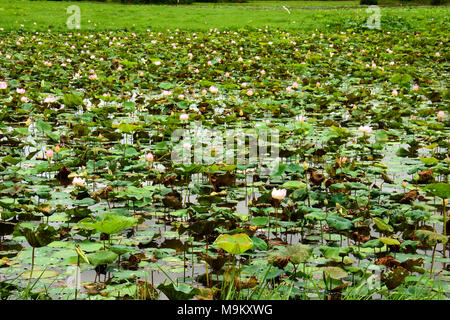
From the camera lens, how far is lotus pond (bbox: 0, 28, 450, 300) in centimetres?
229

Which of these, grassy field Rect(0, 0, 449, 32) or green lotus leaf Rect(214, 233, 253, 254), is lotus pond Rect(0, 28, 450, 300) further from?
grassy field Rect(0, 0, 449, 32)

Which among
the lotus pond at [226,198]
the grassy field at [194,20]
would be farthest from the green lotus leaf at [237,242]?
the grassy field at [194,20]

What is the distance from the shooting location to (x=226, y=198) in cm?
339

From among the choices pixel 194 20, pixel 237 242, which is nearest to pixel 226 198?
pixel 237 242

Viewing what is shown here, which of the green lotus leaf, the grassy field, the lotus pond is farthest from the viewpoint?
the grassy field

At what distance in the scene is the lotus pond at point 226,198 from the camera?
2291mm

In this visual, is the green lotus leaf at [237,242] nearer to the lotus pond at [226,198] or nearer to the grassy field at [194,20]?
the lotus pond at [226,198]

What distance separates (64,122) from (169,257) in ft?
10.3

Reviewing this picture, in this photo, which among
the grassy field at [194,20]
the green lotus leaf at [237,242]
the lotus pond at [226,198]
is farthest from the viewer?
the grassy field at [194,20]

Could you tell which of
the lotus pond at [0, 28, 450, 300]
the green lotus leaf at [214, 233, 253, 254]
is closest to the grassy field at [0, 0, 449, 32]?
the lotus pond at [0, 28, 450, 300]

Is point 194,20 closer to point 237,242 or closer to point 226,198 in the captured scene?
point 226,198

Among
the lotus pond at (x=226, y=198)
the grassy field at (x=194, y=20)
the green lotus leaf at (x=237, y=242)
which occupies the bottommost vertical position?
the lotus pond at (x=226, y=198)

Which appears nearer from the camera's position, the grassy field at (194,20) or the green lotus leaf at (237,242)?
the green lotus leaf at (237,242)

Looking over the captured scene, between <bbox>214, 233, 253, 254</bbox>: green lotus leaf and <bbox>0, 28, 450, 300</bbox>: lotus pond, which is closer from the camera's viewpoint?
<bbox>214, 233, 253, 254</bbox>: green lotus leaf
